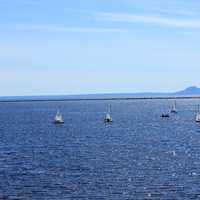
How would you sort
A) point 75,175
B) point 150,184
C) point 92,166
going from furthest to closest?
point 92,166
point 75,175
point 150,184

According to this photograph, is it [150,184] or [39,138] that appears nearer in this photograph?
[150,184]

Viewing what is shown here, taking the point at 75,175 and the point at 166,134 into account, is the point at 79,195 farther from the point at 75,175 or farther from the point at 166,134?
the point at 166,134

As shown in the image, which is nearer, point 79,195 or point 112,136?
point 79,195

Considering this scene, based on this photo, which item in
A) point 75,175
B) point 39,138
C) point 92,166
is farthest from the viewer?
point 39,138

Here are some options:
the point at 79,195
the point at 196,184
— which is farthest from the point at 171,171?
the point at 79,195

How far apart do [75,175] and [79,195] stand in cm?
1398

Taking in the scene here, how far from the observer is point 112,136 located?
158m

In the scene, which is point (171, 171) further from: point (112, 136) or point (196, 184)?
point (112, 136)

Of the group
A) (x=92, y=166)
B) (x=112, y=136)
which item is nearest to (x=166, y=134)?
(x=112, y=136)

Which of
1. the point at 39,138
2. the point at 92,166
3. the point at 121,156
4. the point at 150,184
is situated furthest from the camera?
the point at 39,138

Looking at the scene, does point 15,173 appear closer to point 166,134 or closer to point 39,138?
point 39,138

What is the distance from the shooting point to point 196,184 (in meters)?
75.3

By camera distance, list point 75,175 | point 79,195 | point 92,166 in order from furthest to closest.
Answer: point 92,166 → point 75,175 → point 79,195

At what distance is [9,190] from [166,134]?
9553cm
